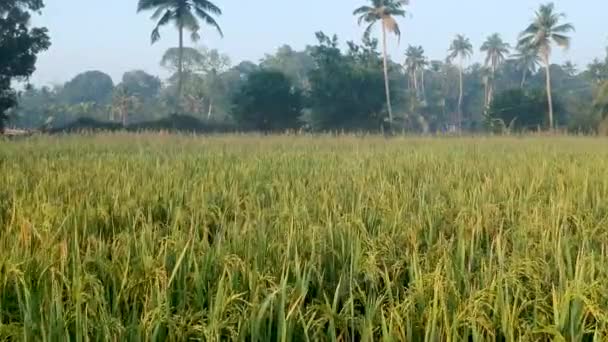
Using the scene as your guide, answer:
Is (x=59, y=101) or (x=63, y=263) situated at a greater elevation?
(x=59, y=101)

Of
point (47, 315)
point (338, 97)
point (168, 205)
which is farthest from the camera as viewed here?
point (338, 97)

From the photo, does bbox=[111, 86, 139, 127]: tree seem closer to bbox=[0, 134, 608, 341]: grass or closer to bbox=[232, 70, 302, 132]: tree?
bbox=[232, 70, 302, 132]: tree

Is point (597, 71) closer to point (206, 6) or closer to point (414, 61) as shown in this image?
point (414, 61)

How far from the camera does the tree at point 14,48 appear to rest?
73.5 ft

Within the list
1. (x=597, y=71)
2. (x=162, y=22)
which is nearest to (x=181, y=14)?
(x=162, y=22)

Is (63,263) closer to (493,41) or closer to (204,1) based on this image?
(204,1)

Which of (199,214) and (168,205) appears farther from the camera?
(168,205)

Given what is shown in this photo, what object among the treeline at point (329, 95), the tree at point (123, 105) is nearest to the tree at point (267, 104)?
the treeline at point (329, 95)

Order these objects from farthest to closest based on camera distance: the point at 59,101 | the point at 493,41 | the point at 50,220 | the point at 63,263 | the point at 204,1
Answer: the point at 59,101 < the point at 493,41 < the point at 204,1 < the point at 50,220 < the point at 63,263

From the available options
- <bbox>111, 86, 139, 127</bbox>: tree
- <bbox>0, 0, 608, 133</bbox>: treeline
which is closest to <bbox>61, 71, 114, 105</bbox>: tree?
<bbox>0, 0, 608, 133</bbox>: treeline

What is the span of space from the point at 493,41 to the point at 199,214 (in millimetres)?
62909

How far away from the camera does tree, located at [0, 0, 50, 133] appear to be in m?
22.4

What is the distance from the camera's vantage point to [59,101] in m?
66.1

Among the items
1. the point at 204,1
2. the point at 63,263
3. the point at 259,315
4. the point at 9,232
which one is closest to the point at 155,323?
the point at 259,315
